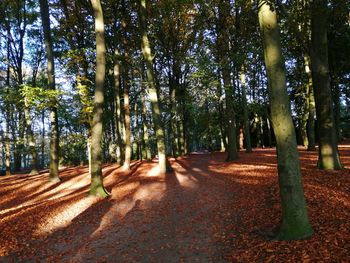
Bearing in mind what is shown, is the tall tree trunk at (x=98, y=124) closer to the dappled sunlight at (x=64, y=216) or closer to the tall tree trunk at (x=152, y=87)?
the dappled sunlight at (x=64, y=216)

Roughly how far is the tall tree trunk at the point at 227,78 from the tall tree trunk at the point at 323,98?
692 centimetres

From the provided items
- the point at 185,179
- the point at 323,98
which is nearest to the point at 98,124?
the point at 185,179

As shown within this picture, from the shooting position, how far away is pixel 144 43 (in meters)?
17.7

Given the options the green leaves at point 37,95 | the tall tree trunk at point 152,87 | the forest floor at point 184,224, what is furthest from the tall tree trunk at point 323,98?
the green leaves at point 37,95

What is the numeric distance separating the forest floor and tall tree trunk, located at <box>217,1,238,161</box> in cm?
631

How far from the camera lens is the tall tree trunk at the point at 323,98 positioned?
1198 centimetres

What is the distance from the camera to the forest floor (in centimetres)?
640

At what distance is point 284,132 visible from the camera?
251 inches

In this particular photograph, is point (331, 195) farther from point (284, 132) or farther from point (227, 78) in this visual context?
point (227, 78)

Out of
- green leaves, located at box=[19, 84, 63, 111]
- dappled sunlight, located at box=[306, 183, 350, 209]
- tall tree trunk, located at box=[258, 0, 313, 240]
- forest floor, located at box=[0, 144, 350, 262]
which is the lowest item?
forest floor, located at box=[0, 144, 350, 262]

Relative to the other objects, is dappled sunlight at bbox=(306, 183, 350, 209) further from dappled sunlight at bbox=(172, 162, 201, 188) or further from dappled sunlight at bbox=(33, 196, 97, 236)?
dappled sunlight at bbox=(33, 196, 97, 236)

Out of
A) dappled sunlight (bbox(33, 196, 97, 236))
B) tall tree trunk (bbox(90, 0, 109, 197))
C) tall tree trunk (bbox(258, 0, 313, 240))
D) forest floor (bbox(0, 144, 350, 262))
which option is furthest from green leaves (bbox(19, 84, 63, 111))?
tall tree trunk (bbox(258, 0, 313, 240))

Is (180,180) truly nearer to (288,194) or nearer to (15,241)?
(15,241)

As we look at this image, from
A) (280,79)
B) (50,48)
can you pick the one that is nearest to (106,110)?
(50,48)
